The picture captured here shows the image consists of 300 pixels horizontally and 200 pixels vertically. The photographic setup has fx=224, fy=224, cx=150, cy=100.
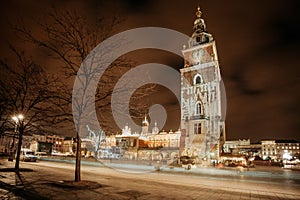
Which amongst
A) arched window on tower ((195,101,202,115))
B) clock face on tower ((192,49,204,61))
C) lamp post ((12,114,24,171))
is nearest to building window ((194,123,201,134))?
arched window on tower ((195,101,202,115))

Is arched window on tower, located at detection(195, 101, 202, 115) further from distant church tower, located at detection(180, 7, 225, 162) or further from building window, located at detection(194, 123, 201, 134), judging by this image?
building window, located at detection(194, 123, 201, 134)

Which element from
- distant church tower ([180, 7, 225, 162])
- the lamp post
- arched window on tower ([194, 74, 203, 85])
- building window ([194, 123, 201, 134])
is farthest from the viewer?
arched window on tower ([194, 74, 203, 85])

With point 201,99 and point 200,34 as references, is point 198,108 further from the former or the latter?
point 200,34

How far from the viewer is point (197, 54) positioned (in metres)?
57.1

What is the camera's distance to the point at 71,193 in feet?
30.6

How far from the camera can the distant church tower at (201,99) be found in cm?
4853

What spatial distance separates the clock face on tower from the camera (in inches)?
2227

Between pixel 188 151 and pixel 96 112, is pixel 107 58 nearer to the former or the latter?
pixel 96 112

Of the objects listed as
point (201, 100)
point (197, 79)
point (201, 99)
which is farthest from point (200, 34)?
point (201, 100)

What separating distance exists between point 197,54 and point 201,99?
477 inches

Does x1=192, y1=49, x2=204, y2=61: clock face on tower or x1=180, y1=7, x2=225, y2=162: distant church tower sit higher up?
x1=192, y1=49, x2=204, y2=61: clock face on tower

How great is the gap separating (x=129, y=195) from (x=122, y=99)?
4.75 meters

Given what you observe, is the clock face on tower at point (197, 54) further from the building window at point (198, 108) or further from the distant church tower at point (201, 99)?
the building window at point (198, 108)

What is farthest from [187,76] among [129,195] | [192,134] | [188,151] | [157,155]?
[129,195]
